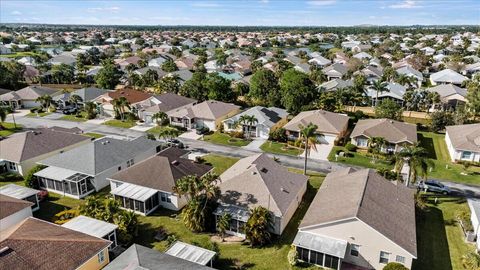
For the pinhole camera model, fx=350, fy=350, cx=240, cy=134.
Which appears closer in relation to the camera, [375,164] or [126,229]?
[126,229]

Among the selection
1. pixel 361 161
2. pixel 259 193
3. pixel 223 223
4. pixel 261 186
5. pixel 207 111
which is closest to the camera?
pixel 223 223

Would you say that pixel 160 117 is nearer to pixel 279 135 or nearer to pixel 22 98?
pixel 279 135

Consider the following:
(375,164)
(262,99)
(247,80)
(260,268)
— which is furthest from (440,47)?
(260,268)

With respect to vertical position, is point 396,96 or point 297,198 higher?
point 396,96

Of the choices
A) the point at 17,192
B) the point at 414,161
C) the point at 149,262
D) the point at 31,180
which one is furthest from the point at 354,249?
the point at 31,180

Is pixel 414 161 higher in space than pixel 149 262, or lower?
higher

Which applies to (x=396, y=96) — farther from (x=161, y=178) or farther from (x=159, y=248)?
(x=159, y=248)

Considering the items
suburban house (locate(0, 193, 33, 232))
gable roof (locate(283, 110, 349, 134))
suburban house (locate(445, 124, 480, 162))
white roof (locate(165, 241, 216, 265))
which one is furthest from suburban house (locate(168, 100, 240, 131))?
suburban house (locate(445, 124, 480, 162))

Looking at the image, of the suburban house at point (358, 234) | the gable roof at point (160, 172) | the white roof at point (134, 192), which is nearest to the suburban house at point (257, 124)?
the gable roof at point (160, 172)

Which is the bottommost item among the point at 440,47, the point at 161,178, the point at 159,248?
the point at 159,248
